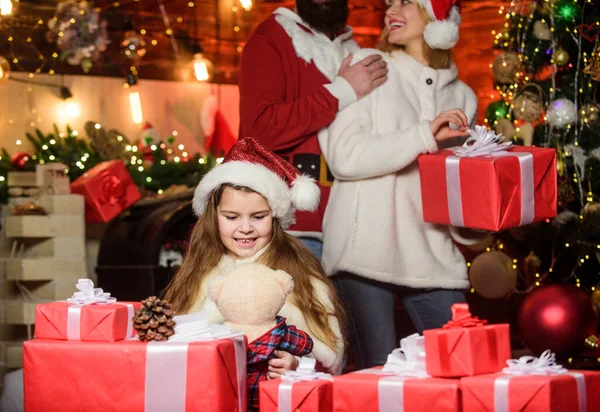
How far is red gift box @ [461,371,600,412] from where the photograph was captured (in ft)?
5.60

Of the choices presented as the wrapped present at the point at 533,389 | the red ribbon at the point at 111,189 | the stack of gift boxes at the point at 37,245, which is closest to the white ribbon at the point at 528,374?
the wrapped present at the point at 533,389

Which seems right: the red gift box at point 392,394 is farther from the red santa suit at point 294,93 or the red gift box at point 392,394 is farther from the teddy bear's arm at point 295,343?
the red santa suit at point 294,93

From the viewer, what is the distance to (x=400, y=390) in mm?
1809

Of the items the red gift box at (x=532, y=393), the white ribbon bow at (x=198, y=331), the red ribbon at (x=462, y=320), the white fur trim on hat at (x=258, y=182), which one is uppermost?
the white fur trim on hat at (x=258, y=182)

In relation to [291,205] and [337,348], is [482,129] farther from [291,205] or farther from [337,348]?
[337,348]

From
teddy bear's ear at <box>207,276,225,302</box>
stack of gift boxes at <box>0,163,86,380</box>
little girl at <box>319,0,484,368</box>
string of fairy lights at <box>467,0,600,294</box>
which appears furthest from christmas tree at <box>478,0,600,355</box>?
teddy bear's ear at <box>207,276,225,302</box>

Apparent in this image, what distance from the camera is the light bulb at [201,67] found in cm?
669

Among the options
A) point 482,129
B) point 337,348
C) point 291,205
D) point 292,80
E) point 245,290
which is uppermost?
point 292,80

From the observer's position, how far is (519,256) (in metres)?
5.29

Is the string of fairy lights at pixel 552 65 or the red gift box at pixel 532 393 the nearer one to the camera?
the red gift box at pixel 532 393

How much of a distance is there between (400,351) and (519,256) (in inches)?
136

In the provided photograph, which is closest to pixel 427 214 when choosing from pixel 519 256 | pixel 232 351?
pixel 232 351

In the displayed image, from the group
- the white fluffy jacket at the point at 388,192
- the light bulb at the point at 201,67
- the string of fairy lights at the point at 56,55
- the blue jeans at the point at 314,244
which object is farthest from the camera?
the light bulb at the point at 201,67

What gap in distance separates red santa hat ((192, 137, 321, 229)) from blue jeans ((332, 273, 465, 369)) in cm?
53
